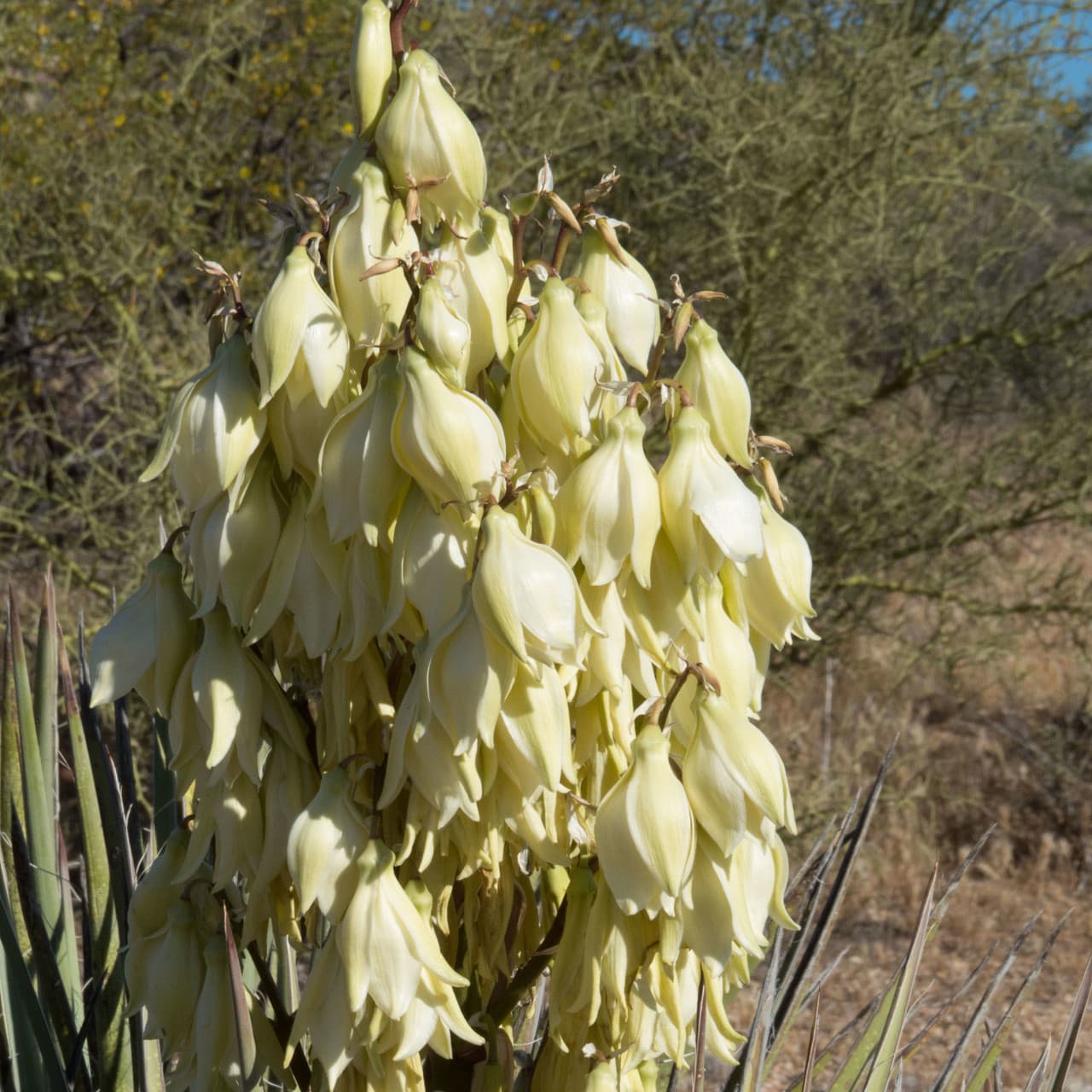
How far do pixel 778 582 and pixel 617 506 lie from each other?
0.37 feet

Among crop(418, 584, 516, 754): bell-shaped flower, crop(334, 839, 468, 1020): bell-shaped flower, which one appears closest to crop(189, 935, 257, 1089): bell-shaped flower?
crop(334, 839, 468, 1020): bell-shaped flower

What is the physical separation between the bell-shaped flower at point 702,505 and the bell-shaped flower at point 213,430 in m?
0.20

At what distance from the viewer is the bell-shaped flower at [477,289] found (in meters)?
0.64

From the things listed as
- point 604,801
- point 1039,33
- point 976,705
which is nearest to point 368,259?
point 604,801

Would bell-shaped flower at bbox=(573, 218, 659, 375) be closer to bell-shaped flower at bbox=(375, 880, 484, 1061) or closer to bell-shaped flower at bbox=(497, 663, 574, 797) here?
bell-shaped flower at bbox=(497, 663, 574, 797)

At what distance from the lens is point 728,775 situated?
0.61 m

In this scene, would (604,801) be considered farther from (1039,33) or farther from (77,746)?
(1039,33)

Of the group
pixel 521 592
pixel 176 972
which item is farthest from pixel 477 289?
pixel 176 972

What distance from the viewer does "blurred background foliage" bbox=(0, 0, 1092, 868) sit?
10.9ft

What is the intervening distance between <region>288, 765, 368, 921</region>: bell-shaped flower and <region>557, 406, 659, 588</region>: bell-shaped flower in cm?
16

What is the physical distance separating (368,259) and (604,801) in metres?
0.28

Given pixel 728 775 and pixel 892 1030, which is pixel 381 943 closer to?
pixel 728 775

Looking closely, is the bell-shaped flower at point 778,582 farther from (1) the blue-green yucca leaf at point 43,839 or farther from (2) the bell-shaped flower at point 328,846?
(1) the blue-green yucca leaf at point 43,839

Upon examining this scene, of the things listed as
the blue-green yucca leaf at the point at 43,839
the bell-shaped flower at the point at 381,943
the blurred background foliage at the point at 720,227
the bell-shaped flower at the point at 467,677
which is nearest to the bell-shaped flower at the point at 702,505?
the bell-shaped flower at the point at 467,677
